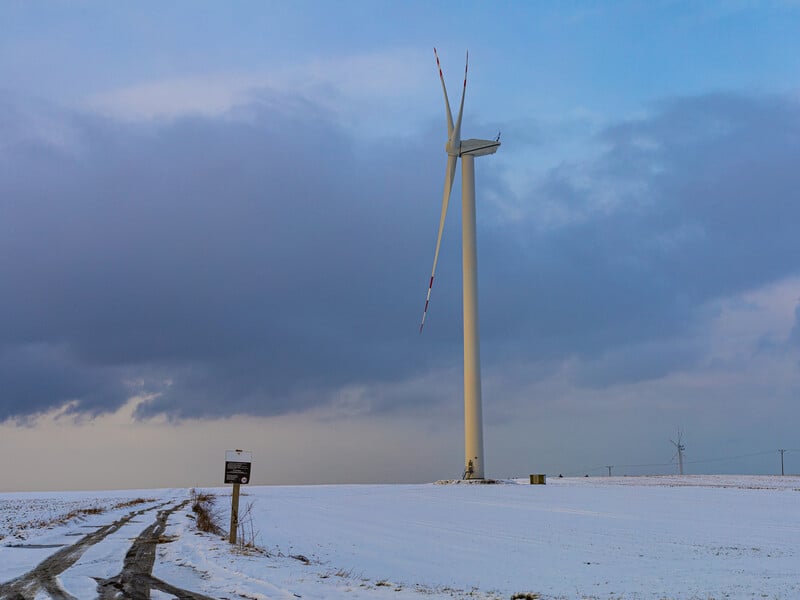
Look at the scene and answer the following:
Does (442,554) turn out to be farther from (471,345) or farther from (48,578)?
(471,345)

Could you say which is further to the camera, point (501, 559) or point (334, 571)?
point (501, 559)

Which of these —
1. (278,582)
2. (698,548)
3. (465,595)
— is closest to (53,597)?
(278,582)

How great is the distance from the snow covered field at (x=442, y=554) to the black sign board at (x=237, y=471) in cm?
226

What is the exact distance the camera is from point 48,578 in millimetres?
18891

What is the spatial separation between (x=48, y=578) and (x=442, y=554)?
12809 millimetres

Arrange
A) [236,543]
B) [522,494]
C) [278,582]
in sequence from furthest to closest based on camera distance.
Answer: [522,494] → [236,543] → [278,582]

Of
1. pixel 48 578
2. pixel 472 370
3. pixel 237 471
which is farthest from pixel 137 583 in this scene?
pixel 472 370

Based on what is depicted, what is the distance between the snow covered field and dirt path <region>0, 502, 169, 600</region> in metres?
0.11

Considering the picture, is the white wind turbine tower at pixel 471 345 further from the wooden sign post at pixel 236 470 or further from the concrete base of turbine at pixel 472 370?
the wooden sign post at pixel 236 470

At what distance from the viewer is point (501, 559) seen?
24.6 metres

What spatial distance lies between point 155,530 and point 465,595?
66.4ft

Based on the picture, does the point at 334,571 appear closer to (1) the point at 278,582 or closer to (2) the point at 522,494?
(1) the point at 278,582

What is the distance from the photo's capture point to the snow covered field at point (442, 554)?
59.1 ft

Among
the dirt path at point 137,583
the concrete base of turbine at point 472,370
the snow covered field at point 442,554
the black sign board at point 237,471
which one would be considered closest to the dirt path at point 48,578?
the snow covered field at point 442,554
